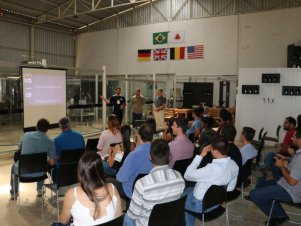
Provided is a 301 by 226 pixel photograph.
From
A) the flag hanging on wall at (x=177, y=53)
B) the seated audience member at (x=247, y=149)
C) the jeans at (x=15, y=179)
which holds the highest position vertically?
the flag hanging on wall at (x=177, y=53)

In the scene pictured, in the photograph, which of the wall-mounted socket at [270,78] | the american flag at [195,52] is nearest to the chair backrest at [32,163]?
the wall-mounted socket at [270,78]

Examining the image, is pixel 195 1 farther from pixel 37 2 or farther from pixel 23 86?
pixel 23 86

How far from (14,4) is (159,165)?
13.3 m

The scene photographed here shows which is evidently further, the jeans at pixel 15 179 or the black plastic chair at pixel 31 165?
the jeans at pixel 15 179

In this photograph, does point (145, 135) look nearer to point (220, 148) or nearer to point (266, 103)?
point (220, 148)

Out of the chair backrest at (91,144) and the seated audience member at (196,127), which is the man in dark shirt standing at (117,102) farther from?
the chair backrest at (91,144)

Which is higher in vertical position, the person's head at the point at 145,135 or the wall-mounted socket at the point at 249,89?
the wall-mounted socket at the point at 249,89

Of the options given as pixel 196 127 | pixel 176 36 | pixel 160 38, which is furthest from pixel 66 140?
pixel 160 38

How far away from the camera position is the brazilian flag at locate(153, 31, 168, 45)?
14.6m

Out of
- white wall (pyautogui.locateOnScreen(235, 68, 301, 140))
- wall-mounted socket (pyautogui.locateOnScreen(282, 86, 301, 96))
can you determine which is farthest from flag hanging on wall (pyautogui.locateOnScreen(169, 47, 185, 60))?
wall-mounted socket (pyautogui.locateOnScreen(282, 86, 301, 96))

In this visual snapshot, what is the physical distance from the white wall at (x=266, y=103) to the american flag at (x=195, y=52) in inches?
187

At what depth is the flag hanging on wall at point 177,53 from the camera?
46.7 feet

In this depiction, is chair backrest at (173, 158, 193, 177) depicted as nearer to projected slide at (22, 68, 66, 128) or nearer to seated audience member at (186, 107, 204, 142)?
seated audience member at (186, 107, 204, 142)

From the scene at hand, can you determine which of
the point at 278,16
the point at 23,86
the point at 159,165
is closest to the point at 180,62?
the point at 278,16
